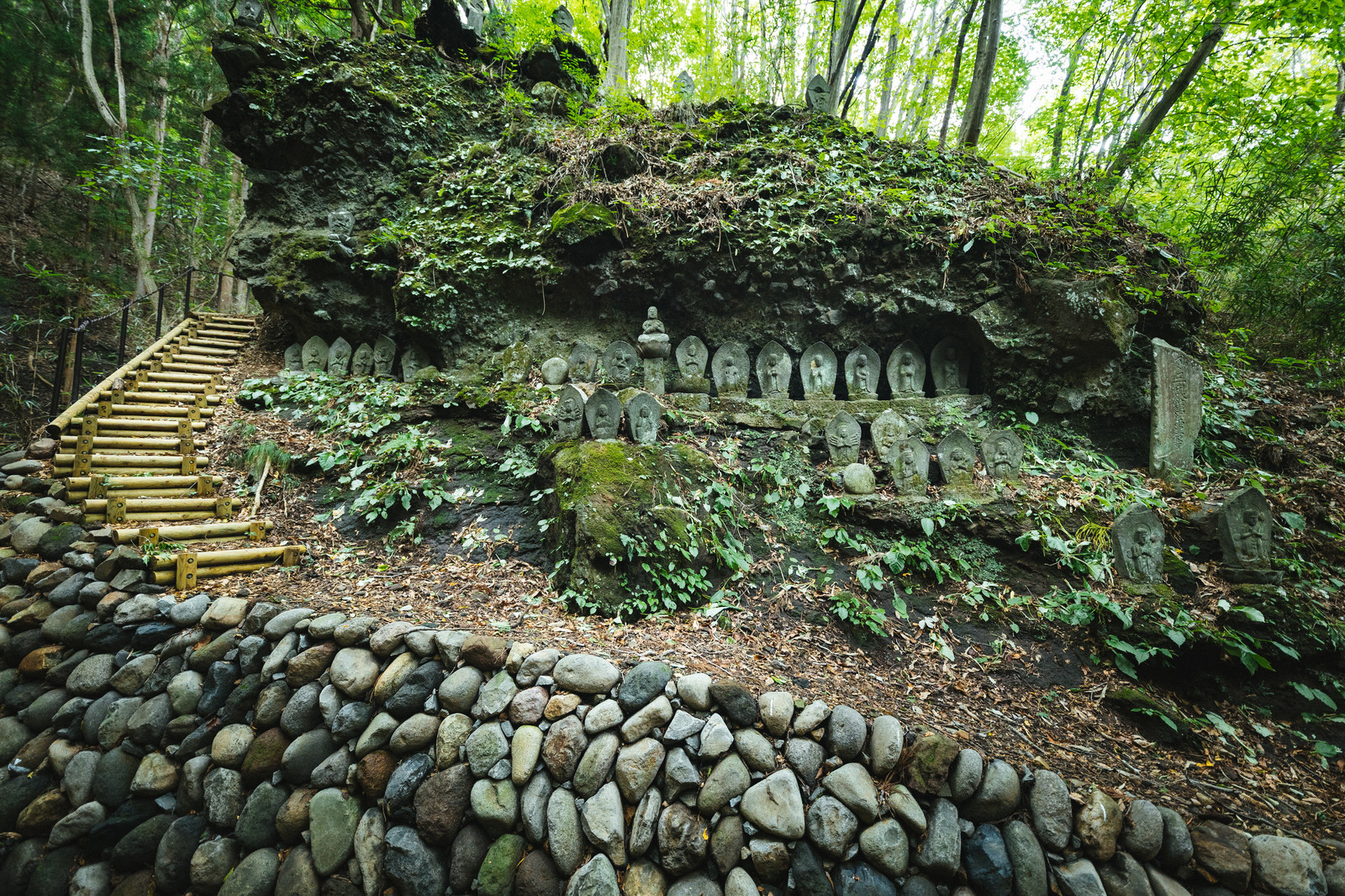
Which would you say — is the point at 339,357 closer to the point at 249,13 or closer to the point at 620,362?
the point at 620,362

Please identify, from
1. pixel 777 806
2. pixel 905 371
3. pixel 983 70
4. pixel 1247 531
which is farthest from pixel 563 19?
pixel 777 806

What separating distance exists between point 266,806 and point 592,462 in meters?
2.91

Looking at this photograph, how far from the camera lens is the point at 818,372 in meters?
6.37

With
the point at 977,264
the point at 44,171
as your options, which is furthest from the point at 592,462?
the point at 44,171

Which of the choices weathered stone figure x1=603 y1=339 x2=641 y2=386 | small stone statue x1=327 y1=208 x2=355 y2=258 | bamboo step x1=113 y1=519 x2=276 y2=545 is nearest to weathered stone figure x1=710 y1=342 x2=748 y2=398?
weathered stone figure x1=603 y1=339 x2=641 y2=386

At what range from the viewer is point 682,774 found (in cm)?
242

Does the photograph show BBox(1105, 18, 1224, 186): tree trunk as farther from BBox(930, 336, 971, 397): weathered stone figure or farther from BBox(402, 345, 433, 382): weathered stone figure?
BBox(402, 345, 433, 382): weathered stone figure

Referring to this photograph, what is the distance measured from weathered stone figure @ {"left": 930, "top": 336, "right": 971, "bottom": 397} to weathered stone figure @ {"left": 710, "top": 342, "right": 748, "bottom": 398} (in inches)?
95.6

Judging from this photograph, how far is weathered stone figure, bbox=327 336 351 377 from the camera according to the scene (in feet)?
23.5

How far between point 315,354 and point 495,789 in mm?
7211

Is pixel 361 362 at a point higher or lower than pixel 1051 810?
higher

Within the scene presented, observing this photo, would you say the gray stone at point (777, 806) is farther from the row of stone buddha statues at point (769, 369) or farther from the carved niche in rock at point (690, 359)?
the carved niche in rock at point (690, 359)

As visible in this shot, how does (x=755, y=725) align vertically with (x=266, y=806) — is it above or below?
above

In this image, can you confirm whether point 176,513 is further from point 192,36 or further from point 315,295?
point 192,36
